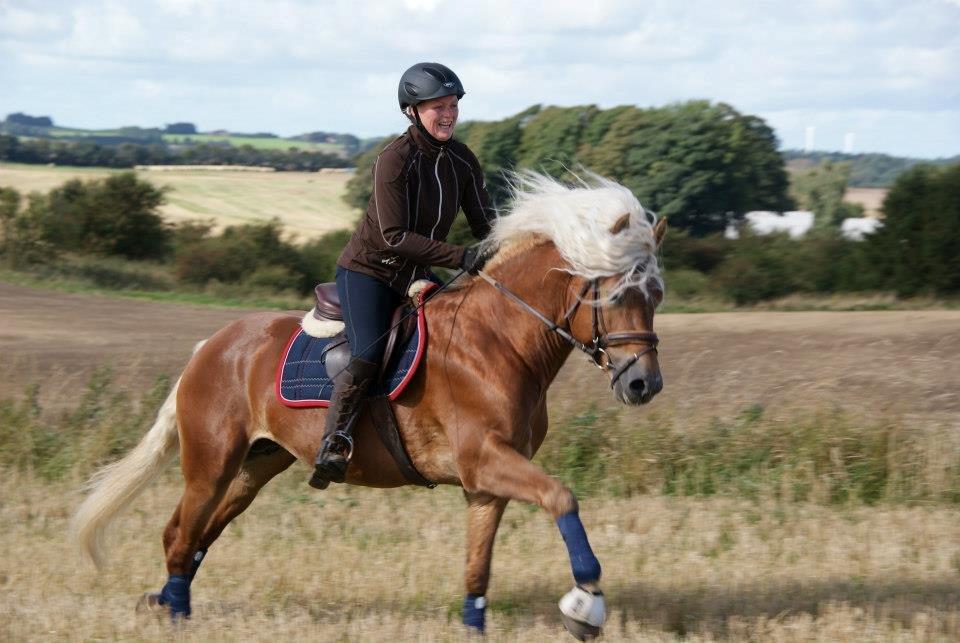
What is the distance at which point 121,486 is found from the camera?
281 inches

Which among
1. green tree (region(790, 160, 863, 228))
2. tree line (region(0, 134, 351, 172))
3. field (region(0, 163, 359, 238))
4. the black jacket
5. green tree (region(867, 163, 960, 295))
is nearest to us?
the black jacket

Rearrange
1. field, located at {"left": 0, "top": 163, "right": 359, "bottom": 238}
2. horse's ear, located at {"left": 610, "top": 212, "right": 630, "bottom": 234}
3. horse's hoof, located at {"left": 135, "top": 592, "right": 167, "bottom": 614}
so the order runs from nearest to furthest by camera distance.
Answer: horse's ear, located at {"left": 610, "top": 212, "right": 630, "bottom": 234}
horse's hoof, located at {"left": 135, "top": 592, "right": 167, "bottom": 614}
field, located at {"left": 0, "top": 163, "right": 359, "bottom": 238}

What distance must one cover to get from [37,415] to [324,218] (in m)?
52.8

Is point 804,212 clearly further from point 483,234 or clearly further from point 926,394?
point 483,234

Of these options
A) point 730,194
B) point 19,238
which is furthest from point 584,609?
point 730,194

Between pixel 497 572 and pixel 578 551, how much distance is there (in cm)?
225

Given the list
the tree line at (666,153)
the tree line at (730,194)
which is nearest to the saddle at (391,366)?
the tree line at (730,194)

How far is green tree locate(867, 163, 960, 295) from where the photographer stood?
3297 centimetres

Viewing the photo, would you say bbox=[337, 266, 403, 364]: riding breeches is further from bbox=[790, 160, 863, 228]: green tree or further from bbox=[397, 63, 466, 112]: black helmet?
bbox=[790, 160, 863, 228]: green tree

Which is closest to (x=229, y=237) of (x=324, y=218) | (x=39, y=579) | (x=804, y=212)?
(x=324, y=218)

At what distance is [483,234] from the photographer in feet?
21.7

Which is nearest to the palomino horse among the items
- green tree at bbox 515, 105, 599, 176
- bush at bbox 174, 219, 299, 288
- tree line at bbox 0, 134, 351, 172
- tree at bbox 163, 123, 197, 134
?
bush at bbox 174, 219, 299, 288

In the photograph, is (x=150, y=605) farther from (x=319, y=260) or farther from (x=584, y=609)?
(x=319, y=260)

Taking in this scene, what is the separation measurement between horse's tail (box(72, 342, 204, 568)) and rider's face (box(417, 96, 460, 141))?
2.12m
